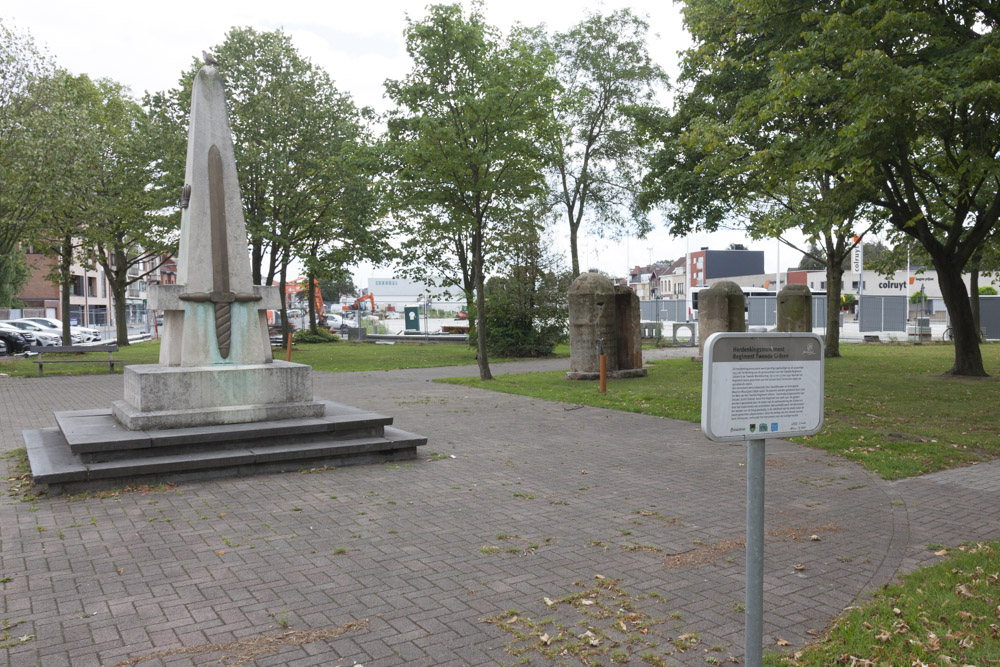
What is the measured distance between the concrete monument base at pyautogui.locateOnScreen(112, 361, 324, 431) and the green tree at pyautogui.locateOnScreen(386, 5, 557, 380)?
8.24 metres

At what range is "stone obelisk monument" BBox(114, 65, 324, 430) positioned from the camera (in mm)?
8633

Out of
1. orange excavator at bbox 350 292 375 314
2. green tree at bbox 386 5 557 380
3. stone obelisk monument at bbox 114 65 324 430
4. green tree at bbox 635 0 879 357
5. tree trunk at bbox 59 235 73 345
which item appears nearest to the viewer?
stone obelisk monument at bbox 114 65 324 430

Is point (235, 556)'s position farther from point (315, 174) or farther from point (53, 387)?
point (315, 174)

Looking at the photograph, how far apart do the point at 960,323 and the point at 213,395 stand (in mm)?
16633

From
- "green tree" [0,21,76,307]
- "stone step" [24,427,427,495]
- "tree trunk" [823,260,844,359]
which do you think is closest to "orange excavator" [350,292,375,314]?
"green tree" [0,21,76,307]

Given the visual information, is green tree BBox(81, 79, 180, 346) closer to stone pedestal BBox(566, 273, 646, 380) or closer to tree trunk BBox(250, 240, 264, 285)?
tree trunk BBox(250, 240, 264, 285)

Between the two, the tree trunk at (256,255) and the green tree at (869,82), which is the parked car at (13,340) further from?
the green tree at (869,82)

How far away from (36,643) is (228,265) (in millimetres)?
6246

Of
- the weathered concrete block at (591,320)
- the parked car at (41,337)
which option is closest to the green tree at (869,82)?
the weathered concrete block at (591,320)

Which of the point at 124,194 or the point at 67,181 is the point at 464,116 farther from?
the point at 124,194

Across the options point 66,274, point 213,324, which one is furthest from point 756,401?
point 66,274

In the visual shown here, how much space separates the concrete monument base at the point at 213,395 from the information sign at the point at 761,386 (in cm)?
696

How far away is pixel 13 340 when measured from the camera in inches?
1216

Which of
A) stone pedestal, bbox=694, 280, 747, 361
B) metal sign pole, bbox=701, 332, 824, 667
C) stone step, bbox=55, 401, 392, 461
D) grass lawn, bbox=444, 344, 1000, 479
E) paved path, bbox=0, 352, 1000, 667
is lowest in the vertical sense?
paved path, bbox=0, 352, 1000, 667
